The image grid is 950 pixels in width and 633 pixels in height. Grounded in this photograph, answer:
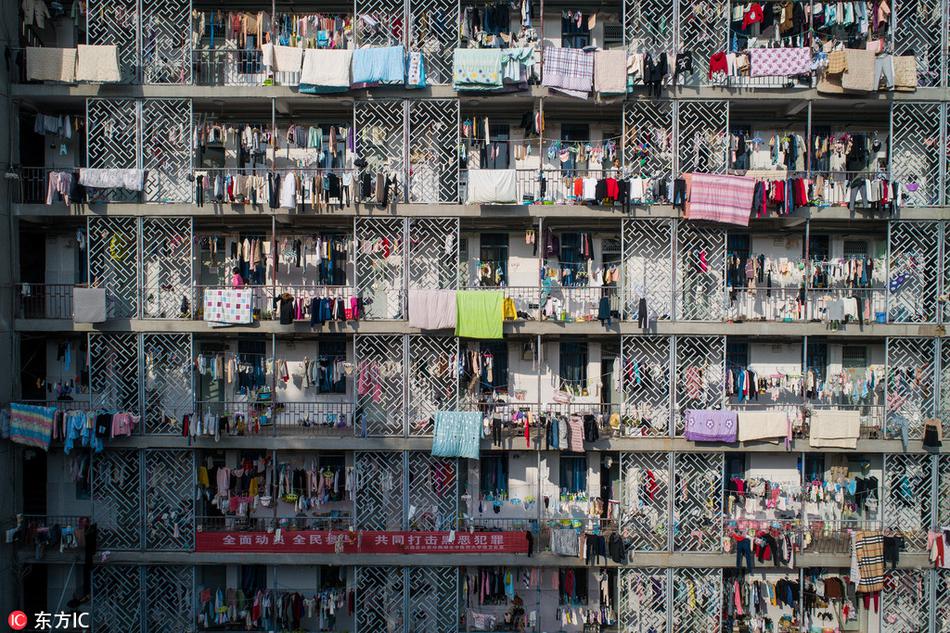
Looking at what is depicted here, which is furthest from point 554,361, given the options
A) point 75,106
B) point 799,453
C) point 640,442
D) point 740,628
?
point 75,106

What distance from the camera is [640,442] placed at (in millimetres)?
15469

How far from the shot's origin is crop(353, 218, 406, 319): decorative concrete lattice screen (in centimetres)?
1574

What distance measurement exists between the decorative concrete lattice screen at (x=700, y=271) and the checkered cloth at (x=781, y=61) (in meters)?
3.84

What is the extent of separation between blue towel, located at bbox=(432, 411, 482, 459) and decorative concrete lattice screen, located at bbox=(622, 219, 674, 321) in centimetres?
459

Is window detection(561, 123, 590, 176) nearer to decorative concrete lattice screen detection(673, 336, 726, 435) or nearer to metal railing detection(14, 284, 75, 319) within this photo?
decorative concrete lattice screen detection(673, 336, 726, 435)

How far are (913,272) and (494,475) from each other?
37.6ft

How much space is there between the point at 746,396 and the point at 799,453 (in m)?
2.08

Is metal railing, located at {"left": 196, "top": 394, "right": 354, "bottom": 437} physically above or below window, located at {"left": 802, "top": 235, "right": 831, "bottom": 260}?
below

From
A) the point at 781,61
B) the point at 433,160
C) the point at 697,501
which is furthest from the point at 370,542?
the point at 781,61

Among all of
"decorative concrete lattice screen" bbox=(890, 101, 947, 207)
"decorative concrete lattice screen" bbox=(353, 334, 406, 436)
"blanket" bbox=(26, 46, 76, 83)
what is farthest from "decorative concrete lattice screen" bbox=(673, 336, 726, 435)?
"blanket" bbox=(26, 46, 76, 83)

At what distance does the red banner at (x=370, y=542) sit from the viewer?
15.2 m

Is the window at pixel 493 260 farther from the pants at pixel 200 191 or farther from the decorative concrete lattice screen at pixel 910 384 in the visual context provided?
the decorative concrete lattice screen at pixel 910 384

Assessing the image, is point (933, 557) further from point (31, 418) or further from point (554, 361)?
point (31, 418)

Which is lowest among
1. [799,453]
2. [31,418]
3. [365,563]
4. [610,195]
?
[365,563]
